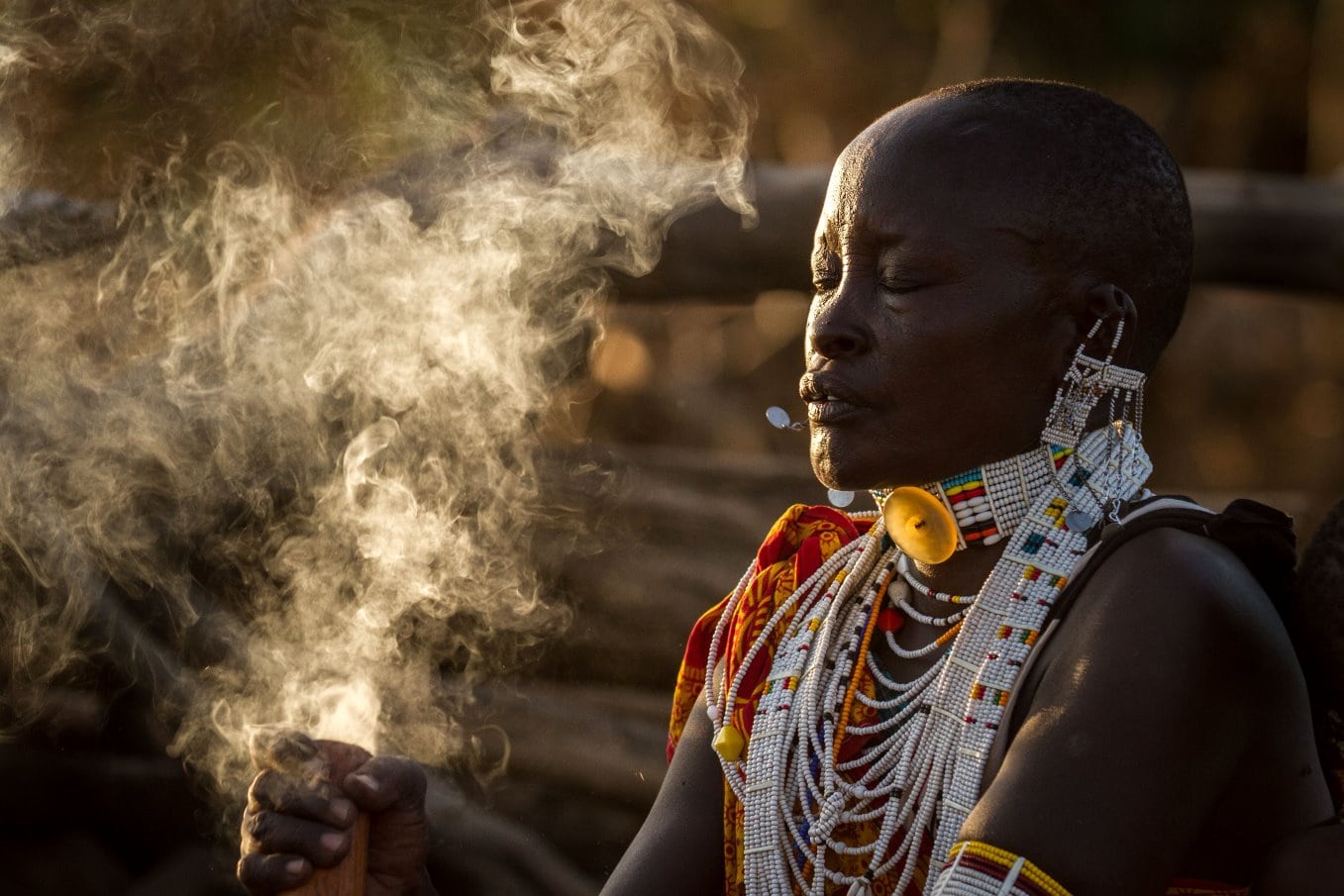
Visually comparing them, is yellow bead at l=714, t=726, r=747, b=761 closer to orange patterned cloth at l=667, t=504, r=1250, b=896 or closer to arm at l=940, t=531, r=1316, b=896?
orange patterned cloth at l=667, t=504, r=1250, b=896

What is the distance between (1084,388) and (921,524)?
1.04ft

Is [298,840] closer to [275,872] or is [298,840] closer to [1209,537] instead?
[275,872]

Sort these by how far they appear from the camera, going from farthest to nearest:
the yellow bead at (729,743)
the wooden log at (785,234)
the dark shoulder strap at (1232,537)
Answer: the wooden log at (785,234) < the yellow bead at (729,743) < the dark shoulder strap at (1232,537)

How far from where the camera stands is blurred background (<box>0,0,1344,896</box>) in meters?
4.81

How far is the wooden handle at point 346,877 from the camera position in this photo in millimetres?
2420

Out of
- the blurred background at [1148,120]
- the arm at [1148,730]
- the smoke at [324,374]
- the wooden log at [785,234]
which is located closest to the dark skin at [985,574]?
the arm at [1148,730]

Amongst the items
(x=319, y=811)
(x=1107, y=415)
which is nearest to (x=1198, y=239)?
(x=1107, y=415)

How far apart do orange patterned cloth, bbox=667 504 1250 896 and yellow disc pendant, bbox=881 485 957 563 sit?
0.85 feet

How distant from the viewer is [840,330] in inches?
90.0

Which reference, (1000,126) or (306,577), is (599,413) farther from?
(1000,126)

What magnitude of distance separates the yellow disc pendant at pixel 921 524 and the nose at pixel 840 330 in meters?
0.24

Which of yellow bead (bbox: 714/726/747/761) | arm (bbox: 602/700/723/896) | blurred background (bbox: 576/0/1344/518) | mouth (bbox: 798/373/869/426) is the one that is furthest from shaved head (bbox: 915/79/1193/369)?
blurred background (bbox: 576/0/1344/518)

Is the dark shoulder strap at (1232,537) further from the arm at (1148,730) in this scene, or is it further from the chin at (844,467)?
the chin at (844,467)

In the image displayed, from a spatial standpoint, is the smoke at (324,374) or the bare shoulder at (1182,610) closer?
the bare shoulder at (1182,610)
